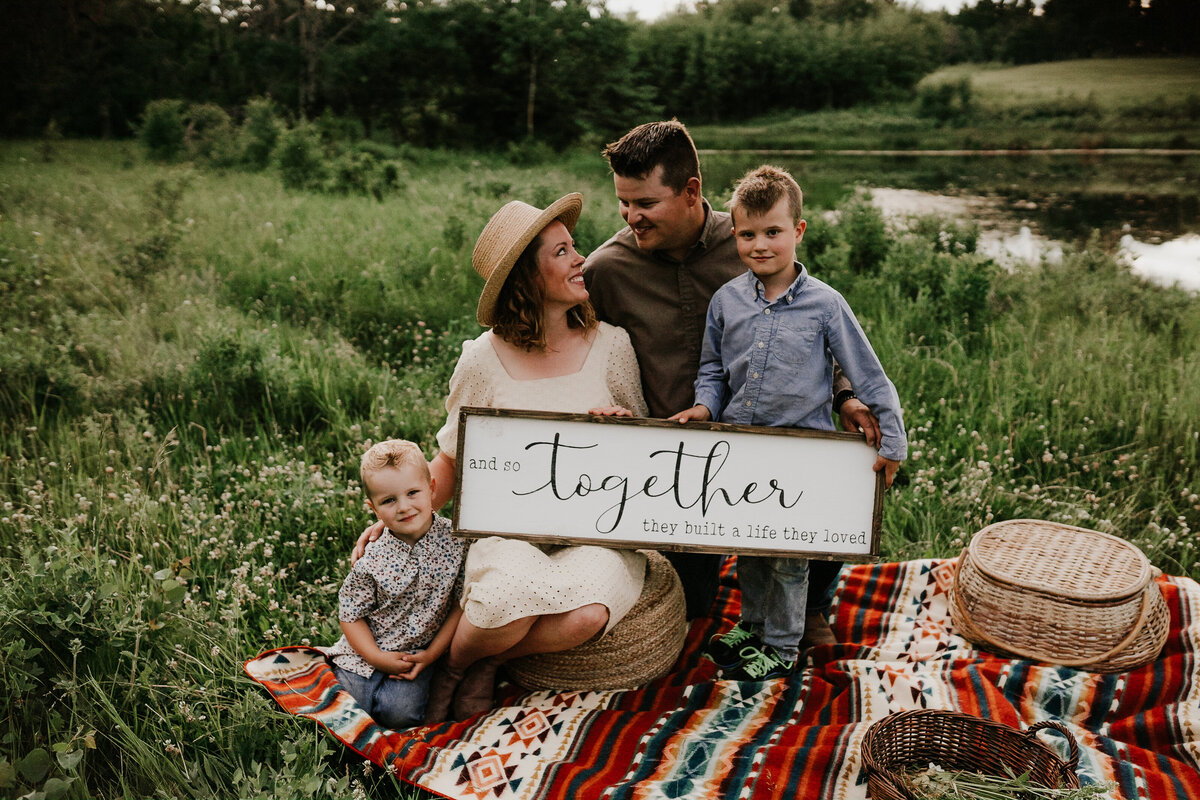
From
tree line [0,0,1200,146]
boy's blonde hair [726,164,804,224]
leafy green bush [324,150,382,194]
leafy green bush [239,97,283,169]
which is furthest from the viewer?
tree line [0,0,1200,146]

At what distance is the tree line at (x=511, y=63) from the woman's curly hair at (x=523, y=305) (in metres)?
20.9

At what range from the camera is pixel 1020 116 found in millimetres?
19203

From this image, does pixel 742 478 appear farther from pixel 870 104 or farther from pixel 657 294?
pixel 870 104

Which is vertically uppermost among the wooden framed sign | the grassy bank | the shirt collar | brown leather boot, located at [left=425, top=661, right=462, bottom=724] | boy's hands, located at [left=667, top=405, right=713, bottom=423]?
the grassy bank

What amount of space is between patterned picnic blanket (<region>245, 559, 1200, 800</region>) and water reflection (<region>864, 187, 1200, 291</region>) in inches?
220

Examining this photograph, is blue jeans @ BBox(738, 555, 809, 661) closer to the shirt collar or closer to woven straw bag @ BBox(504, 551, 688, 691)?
woven straw bag @ BBox(504, 551, 688, 691)

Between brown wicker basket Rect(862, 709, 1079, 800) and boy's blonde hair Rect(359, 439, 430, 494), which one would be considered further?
boy's blonde hair Rect(359, 439, 430, 494)

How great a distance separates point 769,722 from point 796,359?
1437mm

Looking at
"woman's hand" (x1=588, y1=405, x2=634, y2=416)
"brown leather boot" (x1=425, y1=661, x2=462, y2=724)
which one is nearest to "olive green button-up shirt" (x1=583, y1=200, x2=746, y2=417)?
"woman's hand" (x1=588, y1=405, x2=634, y2=416)

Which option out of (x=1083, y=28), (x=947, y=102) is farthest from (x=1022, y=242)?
(x=947, y=102)

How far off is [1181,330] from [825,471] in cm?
499

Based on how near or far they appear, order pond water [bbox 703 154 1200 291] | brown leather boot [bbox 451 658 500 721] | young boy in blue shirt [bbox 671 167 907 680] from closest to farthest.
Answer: young boy in blue shirt [bbox 671 167 907 680] → brown leather boot [bbox 451 658 500 721] → pond water [bbox 703 154 1200 291]

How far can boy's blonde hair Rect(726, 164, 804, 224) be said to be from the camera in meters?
2.87

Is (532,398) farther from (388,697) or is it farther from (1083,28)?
(1083,28)
